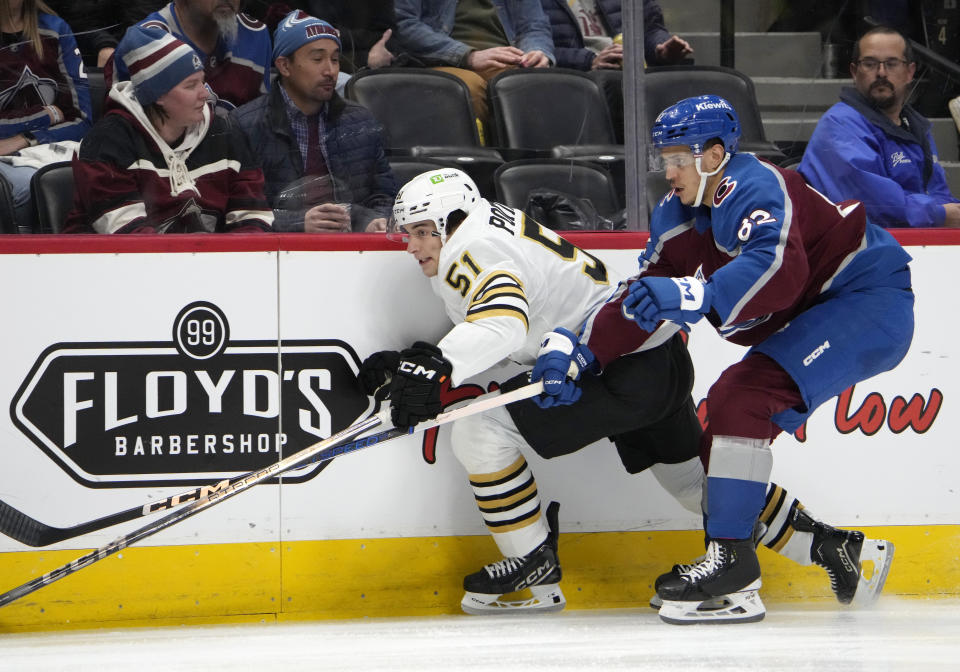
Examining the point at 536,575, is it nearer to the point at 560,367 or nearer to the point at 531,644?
the point at 531,644

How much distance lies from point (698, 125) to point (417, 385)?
2.79 feet

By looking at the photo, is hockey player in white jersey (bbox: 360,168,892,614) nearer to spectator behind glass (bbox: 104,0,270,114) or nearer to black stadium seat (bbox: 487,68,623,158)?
black stadium seat (bbox: 487,68,623,158)

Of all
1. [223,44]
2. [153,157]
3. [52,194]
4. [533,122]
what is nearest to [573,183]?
[533,122]

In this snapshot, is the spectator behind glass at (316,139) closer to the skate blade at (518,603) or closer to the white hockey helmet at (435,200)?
the white hockey helmet at (435,200)

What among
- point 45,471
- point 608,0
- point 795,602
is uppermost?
point 608,0

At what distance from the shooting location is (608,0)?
3.04 meters

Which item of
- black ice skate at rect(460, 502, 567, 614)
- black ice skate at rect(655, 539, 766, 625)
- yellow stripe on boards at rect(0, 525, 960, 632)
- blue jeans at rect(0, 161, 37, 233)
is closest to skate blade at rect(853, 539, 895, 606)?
yellow stripe on boards at rect(0, 525, 960, 632)

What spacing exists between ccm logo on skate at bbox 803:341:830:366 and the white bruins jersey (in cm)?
50

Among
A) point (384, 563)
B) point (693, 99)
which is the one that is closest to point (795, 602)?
point (384, 563)

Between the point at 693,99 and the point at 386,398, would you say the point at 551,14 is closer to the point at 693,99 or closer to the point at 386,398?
the point at 693,99

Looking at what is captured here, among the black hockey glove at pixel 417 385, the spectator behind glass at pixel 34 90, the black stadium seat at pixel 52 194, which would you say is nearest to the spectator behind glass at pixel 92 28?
the spectator behind glass at pixel 34 90

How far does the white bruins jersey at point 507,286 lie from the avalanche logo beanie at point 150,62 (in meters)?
0.82

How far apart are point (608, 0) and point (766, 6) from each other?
1.39ft

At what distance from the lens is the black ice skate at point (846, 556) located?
9.05 feet
